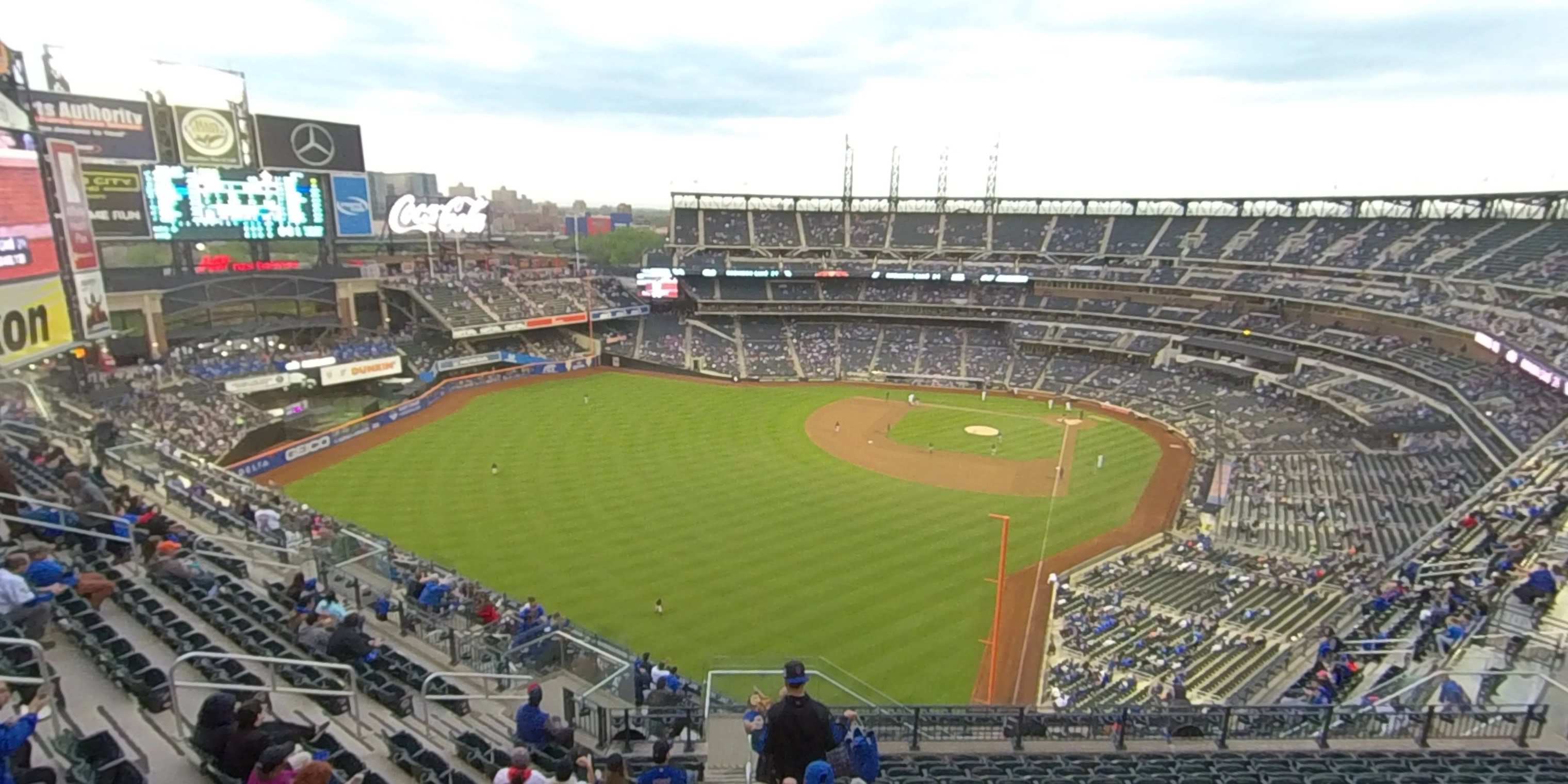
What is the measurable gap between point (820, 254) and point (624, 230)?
7104 cm

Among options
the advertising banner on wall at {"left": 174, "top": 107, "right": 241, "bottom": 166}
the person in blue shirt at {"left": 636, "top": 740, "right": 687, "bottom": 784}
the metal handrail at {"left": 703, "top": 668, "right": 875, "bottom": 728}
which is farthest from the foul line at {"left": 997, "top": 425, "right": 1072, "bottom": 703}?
the advertising banner on wall at {"left": 174, "top": 107, "right": 241, "bottom": 166}

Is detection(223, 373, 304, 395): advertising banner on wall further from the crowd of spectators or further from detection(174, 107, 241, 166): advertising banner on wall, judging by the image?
detection(174, 107, 241, 166): advertising banner on wall

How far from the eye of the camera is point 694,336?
6525cm

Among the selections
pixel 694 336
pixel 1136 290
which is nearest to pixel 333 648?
pixel 694 336

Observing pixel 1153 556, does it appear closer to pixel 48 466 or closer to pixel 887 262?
pixel 48 466

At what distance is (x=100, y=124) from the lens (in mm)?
40938

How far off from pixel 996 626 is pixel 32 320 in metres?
22.5

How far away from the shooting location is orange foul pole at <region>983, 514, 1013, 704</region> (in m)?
18.6

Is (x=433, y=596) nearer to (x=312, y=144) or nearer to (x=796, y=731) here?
(x=796, y=731)

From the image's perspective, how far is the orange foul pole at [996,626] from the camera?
18609 millimetres

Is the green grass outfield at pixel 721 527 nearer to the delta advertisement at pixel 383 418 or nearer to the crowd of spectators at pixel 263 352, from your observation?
the delta advertisement at pixel 383 418

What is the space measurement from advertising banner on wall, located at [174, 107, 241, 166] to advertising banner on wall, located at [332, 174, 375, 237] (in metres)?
5.40

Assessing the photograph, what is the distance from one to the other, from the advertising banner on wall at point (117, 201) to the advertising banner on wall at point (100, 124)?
4.92 ft

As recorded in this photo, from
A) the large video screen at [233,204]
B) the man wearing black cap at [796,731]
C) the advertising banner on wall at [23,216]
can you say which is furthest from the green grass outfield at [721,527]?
the large video screen at [233,204]
